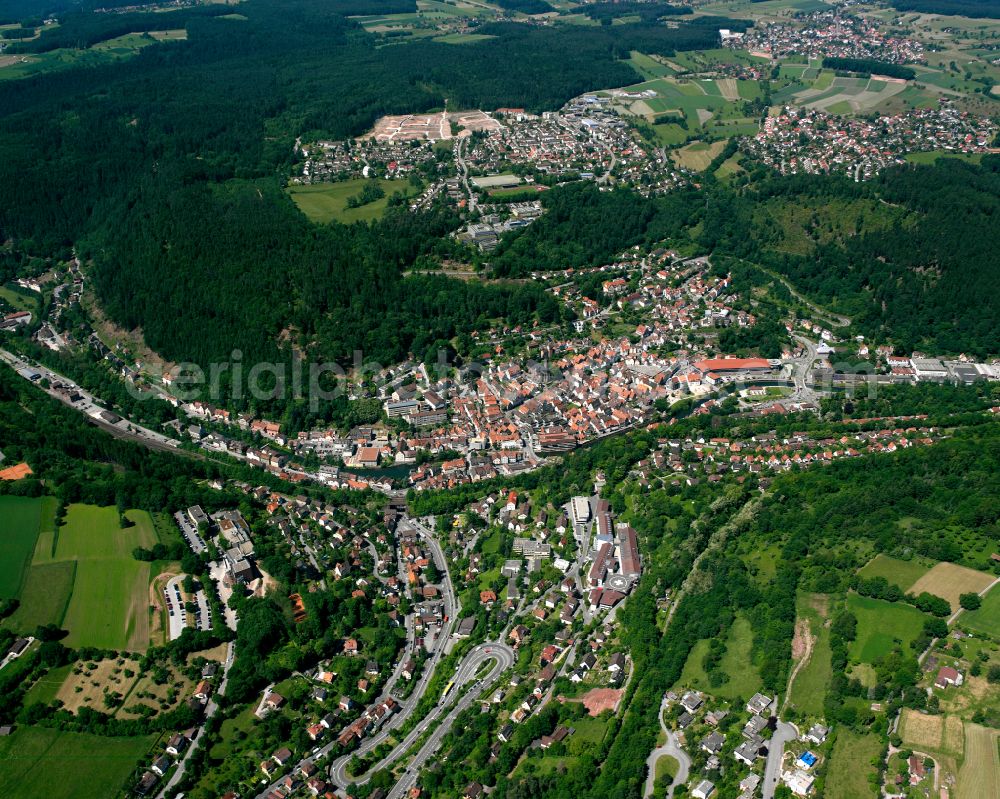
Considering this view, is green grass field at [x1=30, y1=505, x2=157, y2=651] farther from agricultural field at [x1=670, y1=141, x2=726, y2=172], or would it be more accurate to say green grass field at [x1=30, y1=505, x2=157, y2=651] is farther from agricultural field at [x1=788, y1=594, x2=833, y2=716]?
agricultural field at [x1=670, y1=141, x2=726, y2=172]

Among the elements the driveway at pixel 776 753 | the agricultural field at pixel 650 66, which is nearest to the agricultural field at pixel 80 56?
the agricultural field at pixel 650 66

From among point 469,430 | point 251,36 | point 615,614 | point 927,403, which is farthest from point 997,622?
point 251,36

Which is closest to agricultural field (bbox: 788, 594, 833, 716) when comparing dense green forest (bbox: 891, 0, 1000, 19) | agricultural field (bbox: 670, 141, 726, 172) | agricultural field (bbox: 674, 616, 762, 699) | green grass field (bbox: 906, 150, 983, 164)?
agricultural field (bbox: 674, 616, 762, 699)

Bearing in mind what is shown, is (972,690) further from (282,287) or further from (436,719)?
(282,287)

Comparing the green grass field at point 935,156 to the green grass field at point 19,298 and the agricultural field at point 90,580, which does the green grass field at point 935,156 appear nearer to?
the agricultural field at point 90,580

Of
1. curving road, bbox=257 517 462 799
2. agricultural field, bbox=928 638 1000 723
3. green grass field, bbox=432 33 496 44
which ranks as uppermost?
green grass field, bbox=432 33 496 44
